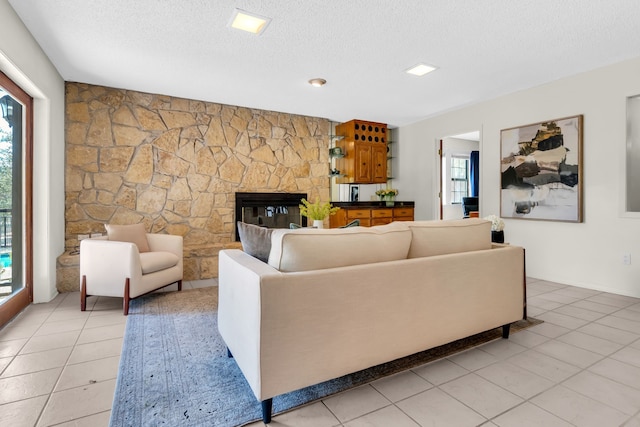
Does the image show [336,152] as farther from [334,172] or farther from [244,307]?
[244,307]

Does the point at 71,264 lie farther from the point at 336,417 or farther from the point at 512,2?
the point at 512,2

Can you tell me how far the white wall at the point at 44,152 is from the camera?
2754 mm

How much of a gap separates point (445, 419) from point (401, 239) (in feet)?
2.94

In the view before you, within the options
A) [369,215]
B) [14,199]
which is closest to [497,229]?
[369,215]

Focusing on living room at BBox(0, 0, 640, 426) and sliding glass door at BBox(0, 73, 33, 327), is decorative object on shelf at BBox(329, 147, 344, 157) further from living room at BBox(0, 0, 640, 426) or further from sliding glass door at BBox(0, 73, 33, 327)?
sliding glass door at BBox(0, 73, 33, 327)

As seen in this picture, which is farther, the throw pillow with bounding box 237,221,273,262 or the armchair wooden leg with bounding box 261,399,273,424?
the throw pillow with bounding box 237,221,273,262

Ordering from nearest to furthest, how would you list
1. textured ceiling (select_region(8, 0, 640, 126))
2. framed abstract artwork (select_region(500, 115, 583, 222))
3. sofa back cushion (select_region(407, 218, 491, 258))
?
1. sofa back cushion (select_region(407, 218, 491, 258))
2. textured ceiling (select_region(8, 0, 640, 126))
3. framed abstract artwork (select_region(500, 115, 583, 222))

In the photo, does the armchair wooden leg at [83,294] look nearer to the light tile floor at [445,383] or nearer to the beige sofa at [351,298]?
the light tile floor at [445,383]

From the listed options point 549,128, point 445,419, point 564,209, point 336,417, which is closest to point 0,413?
point 336,417

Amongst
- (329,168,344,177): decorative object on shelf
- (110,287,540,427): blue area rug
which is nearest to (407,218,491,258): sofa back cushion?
(110,287,540,427): blue area rug

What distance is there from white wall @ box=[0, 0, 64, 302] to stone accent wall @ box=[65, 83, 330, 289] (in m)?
0.31

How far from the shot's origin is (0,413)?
1539 mm

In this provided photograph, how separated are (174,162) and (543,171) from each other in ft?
15.6

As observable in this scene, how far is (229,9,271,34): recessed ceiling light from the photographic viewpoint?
98.5 inches
